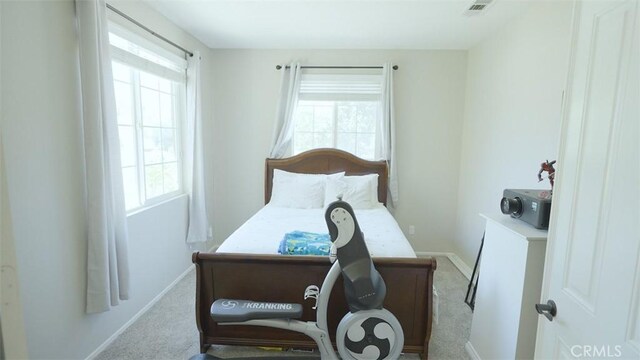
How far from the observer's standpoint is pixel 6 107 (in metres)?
1.39

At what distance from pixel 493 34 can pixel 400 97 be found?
3.45 feet

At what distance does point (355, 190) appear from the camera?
3.21 m

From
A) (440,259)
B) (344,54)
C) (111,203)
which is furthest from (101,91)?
(440,259)

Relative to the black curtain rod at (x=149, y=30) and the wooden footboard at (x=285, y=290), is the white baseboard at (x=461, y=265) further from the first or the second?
the black curtain rod at (x=149, y=30)

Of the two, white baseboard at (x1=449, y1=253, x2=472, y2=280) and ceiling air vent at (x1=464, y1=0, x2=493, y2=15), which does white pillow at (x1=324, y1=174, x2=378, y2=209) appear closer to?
white baseboard at (x1=449, y1=253, x2=472, y2=280)

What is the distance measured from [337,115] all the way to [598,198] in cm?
298

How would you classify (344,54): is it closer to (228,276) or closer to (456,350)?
(228,276)

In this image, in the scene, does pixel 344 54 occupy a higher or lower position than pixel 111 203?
higher

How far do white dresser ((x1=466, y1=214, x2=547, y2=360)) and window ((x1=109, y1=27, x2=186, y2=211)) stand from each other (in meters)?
2.53

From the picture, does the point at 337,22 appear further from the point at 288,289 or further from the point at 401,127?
the point at 288,289

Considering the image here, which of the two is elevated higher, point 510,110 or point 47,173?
point 510,110

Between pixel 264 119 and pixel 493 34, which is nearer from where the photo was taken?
pixel 493 34

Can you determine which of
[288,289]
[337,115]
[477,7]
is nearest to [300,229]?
[288,289]

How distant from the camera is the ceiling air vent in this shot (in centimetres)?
226
